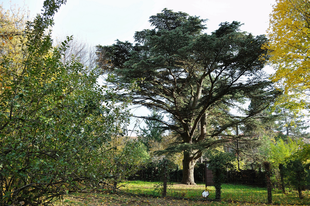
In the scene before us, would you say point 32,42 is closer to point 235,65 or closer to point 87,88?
point 87,88

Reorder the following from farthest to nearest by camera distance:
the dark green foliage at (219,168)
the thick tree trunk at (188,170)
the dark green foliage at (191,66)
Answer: the thick tree trunk at (188,170) → the dark green foliage at (191,66) → the dark green foliage at (219,168)

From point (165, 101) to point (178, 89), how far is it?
1.17 m

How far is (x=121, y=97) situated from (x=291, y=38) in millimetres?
5858

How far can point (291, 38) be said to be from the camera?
587 centimetres

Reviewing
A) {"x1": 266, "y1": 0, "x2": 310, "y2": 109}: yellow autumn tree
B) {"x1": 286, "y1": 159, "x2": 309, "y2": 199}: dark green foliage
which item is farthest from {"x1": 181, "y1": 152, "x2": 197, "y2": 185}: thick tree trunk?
{"x1": 266, "y1": 0, "x2": 310, "y2": 109}: yellow autumn tree

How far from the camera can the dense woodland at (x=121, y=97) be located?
2398mm

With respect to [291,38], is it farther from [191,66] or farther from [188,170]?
[188,170]

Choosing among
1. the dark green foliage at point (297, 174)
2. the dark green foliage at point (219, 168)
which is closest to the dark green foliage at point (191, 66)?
A: the dark green foliage at point (219, 168)

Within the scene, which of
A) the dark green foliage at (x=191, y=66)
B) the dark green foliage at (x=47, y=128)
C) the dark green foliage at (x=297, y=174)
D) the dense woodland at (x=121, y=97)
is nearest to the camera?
the dark green foliage at (x=47, y=128)

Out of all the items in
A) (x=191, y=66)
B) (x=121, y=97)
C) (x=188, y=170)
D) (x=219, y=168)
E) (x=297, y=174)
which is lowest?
(x=188, y=170)

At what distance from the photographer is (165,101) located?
1321 cm

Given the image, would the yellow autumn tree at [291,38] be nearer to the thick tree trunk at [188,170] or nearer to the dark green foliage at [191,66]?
the dark green foliage at [191,66]

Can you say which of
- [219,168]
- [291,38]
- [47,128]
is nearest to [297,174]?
[219,168]

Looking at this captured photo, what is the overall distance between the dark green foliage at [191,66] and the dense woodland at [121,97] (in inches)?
2.1
